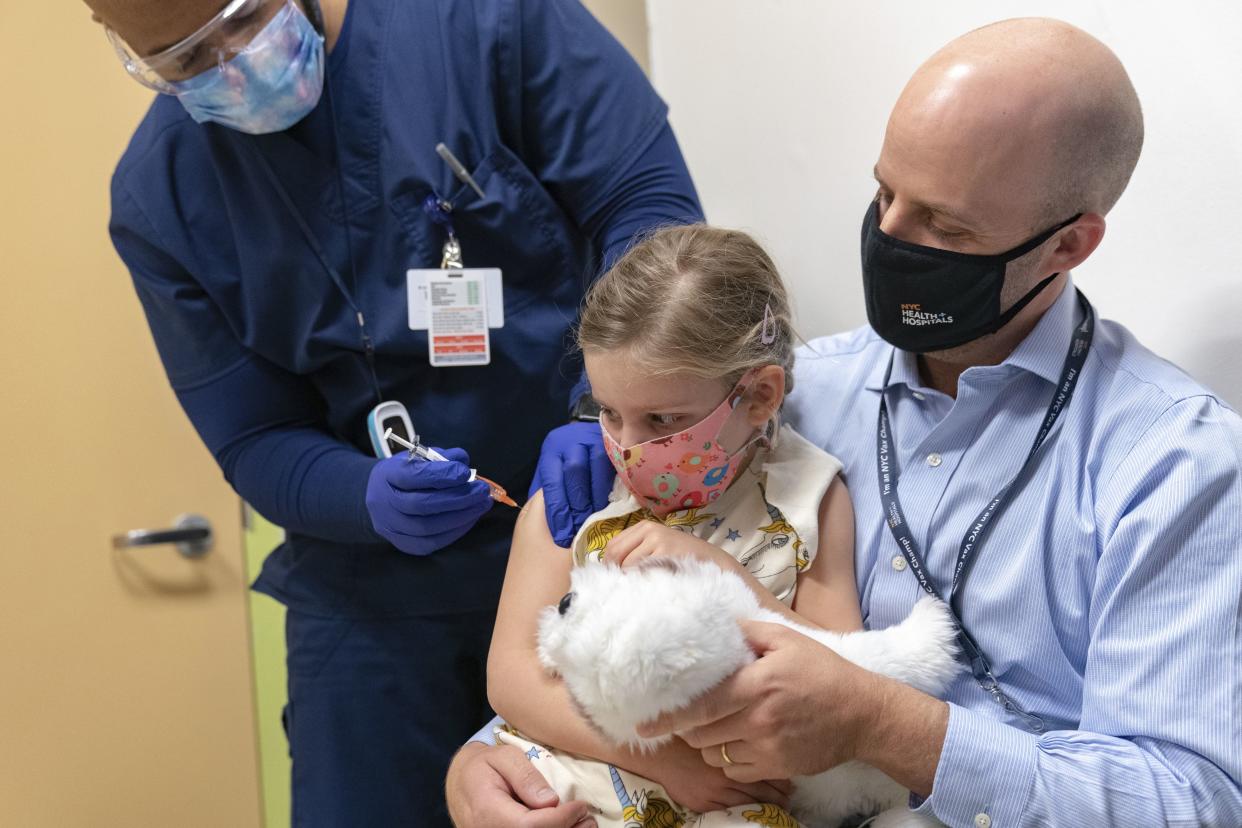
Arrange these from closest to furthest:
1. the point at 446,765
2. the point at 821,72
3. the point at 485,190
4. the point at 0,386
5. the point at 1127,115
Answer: the point at 1127,115, the point at 485,190, the point at 446,765, the point at 821,72, the point at 0,386

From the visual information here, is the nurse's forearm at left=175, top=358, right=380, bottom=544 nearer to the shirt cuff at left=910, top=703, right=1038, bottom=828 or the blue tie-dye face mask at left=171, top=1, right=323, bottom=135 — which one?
the blue tie-dye face mask at left=171, top=1, right=323, bottom=135

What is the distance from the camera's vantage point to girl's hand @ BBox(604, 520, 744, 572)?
52.7 inches

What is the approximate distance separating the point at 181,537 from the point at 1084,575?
2.10 meters

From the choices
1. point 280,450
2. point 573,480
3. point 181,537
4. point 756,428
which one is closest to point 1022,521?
point 756,428

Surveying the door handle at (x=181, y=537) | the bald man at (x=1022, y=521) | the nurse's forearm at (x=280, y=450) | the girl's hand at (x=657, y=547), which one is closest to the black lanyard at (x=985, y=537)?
the bald man at (x=1022, y=521)

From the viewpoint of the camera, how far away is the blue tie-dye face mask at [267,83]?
1.69 meters

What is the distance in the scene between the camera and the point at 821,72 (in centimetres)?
211

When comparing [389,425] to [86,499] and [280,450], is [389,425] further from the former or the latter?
[86,499]

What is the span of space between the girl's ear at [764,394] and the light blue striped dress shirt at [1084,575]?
179mm

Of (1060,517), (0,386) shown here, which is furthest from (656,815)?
(0,386)

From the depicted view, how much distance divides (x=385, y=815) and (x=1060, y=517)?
126cm

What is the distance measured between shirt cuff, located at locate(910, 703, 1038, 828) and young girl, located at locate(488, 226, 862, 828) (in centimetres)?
20

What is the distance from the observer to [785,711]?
121cm

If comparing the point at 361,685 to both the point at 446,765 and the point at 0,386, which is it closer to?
the point at 446,765
